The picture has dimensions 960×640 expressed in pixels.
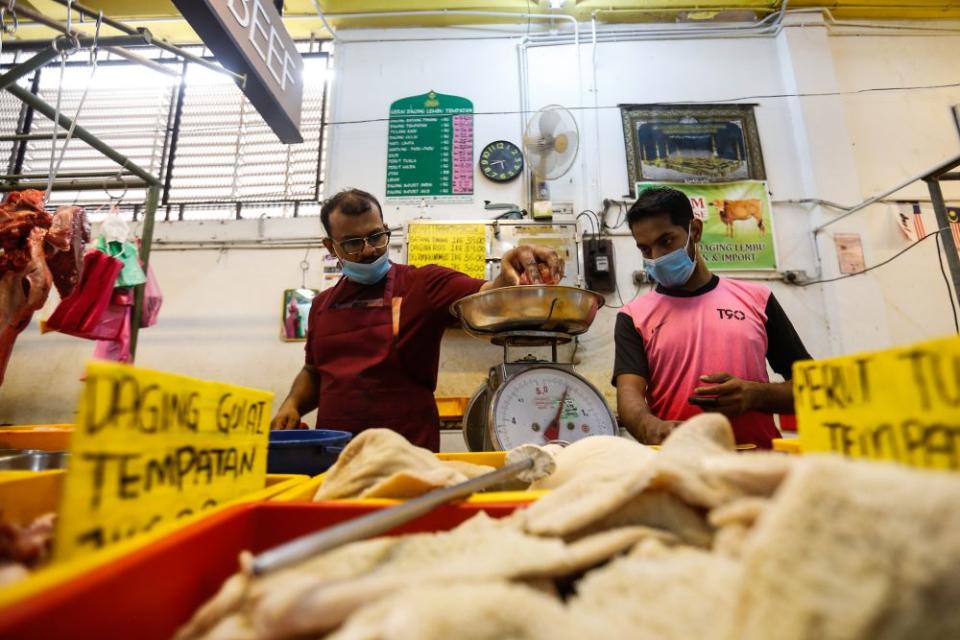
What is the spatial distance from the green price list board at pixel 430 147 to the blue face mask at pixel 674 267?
191cm

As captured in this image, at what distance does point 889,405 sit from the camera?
0.43m

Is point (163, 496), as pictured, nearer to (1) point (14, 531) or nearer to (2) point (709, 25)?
(1) point (14, 531)

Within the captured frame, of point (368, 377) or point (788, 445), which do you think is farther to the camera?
point (368, 377)

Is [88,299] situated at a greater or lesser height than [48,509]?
greater

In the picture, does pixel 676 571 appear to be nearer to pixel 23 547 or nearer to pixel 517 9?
pixel 23 547

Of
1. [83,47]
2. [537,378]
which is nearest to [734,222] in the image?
[537,378]

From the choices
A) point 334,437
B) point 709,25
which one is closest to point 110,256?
point 334,437

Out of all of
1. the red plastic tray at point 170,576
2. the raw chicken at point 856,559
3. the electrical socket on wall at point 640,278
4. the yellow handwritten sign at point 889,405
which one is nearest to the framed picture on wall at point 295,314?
the electrical socket on wall at point 640,278

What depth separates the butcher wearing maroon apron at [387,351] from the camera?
155 cm

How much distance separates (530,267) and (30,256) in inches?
72.6

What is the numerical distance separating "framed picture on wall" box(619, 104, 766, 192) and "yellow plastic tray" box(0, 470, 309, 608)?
3081 millimetres

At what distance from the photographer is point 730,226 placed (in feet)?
10.0

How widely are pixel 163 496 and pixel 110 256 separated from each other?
2.43m

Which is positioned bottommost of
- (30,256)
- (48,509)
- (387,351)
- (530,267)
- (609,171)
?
(48,509)
